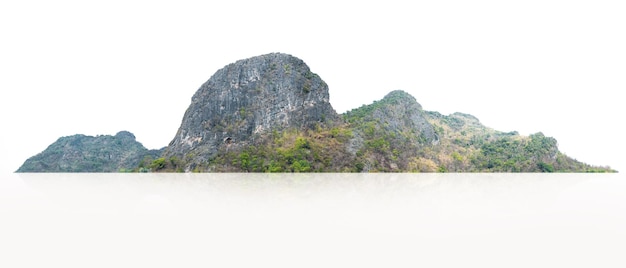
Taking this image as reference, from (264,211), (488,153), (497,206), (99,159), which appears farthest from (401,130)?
(99,159)

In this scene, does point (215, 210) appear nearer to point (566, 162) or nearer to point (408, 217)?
point (408, 217)

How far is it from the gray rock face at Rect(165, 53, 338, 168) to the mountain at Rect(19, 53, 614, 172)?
15 cm

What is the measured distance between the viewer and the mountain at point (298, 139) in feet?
158

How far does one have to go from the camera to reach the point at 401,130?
6366 cm

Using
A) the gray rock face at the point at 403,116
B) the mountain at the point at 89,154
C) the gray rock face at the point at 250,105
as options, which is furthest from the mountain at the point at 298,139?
the mountain at the point at 89,154

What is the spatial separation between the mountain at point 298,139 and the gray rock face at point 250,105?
0.15 m

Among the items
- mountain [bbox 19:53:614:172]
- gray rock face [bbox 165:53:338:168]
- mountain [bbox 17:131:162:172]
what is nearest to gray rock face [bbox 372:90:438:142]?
mountain [bbox 19:53:614:172]

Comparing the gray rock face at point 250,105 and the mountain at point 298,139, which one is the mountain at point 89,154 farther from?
the gray rock face at point 250,105

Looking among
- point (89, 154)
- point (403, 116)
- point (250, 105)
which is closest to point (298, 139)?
point (250, 105)

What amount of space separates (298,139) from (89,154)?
161 feet

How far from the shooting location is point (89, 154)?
7394cm

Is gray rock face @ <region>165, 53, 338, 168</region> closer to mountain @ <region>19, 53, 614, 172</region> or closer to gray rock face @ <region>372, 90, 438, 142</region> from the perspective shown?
mountain @ <region>19, 53, 614, 172</region>

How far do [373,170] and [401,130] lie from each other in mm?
18772

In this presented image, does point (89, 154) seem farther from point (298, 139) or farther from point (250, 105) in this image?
point (298, 139)
